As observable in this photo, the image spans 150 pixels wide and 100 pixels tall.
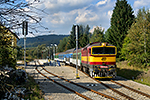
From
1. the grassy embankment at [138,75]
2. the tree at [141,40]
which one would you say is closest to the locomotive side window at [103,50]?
the grassy embankment at [138,75]

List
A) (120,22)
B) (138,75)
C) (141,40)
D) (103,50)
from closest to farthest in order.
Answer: (103,50) < (138,75) < (141,40) < (120,22)

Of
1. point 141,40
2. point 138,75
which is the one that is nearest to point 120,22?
point 141,40

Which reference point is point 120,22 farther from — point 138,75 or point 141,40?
point 138,75

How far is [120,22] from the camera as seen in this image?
32.8m

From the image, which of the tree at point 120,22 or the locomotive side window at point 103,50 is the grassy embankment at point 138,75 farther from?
the tree at point 120,22

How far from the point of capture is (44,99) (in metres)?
7.98

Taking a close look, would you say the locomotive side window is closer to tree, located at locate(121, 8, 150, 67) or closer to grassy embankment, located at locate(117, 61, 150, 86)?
grassy embankment, located at locate(117, 61, 150, 86)

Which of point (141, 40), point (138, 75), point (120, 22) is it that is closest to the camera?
point (138, 75)

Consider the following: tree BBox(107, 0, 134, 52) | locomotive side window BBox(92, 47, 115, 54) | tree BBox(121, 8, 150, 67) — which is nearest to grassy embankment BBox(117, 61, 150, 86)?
tree BBox(121, 8, 150, 67)

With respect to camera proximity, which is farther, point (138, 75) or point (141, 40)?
point (141, 40)

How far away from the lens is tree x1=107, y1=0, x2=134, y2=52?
31969mm

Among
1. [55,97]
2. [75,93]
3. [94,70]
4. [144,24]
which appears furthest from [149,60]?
[55,97]

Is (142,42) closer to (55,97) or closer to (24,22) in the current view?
(55,97)

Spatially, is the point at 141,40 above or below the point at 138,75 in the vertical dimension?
above
